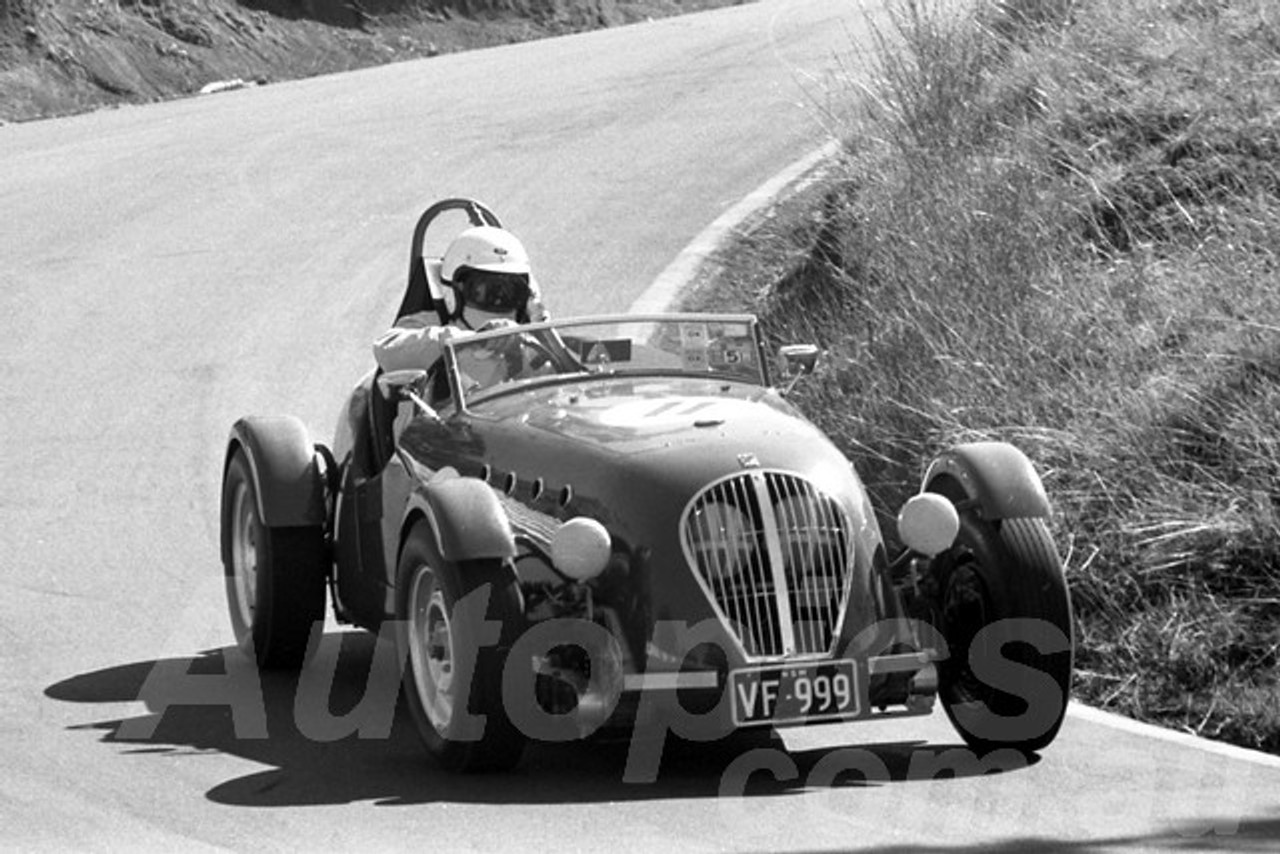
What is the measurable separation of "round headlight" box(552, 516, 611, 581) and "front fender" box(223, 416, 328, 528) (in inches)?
85.2

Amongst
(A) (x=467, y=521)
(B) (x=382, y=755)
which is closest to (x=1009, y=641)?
(A) (x=467, y=521)

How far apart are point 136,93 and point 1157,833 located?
18755 mm

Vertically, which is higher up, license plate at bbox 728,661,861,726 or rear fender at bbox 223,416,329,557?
rear fender at bbox 223,416,329,557

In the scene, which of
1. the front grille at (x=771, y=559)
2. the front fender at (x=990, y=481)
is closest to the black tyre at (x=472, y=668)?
the front grille at (x=771, y=559)

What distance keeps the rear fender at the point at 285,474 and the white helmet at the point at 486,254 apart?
3.15ft

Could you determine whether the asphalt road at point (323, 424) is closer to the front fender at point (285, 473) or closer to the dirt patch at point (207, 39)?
the front fender at point (285, 473)

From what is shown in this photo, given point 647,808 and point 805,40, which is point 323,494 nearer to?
point 647,808

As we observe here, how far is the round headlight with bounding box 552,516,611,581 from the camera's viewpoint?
7.80 metres

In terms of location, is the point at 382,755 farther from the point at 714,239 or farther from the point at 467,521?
the point at 714,239

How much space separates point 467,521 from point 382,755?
906 millimetres

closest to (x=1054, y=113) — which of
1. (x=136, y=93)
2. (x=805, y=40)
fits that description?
(x=805, y=40)

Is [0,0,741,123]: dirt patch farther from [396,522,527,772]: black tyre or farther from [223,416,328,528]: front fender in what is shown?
[396,522,527,772]: black tyre

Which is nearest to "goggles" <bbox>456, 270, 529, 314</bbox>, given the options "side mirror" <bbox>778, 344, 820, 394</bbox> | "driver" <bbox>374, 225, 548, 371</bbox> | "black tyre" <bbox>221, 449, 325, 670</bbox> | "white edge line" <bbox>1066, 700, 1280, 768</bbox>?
"driver" <bbox>374, 225, 548, 371</bbox>

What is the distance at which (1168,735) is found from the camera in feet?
28.4
